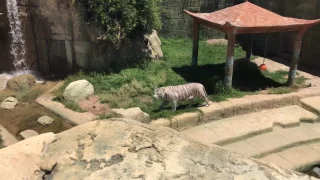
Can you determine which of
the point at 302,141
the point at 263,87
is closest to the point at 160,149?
the point at 302,141

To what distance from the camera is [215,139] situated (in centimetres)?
829

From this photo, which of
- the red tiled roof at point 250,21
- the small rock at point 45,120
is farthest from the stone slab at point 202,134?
the small rock at point 45,120

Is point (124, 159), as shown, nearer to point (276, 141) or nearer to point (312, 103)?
point (276, 141)

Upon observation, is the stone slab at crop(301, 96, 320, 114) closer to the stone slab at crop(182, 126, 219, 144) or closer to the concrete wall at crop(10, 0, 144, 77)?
the stone slab at crop(182, 126, 219, 144)

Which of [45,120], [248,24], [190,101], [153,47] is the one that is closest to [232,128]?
[190,101]

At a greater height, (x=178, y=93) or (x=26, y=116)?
(x=178, y=93)

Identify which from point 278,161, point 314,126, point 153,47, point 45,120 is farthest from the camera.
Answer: point 153,47

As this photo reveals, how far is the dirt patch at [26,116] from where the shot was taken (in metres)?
8.98

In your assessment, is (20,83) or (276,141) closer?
(276,141)

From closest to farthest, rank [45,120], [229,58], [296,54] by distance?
[45,120] → [229,58] → [296,54]

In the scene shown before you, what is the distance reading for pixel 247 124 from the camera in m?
9.06

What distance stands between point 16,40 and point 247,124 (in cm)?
873

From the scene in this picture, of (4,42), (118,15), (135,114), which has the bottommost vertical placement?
(135,114)

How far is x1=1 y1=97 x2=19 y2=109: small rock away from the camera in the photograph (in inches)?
394
